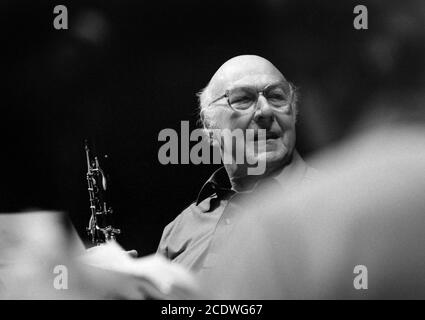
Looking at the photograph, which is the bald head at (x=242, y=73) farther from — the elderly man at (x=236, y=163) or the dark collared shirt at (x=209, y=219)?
the dark collared shirt at (x=209, y=219)

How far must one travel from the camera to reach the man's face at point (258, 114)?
169 centimetres

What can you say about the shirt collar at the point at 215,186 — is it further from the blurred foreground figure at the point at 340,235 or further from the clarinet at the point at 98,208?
the clarinet at the point at 98,208

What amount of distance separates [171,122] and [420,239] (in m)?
0.87

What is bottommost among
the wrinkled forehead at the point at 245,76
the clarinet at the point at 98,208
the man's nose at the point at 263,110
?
the clarinet at the point at 98,208

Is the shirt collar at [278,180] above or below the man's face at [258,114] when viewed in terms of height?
below

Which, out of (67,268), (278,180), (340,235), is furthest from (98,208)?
(340,235)

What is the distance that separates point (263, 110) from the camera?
Answer: 1.68 metres

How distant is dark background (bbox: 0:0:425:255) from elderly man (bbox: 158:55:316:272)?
45 millimetres

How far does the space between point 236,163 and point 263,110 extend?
0.19 meters

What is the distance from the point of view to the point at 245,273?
1670 millimetres

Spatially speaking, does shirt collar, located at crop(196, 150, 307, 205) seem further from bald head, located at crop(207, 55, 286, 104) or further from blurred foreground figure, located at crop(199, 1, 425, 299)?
bald head, located at crop(207, 55, 286, 104)

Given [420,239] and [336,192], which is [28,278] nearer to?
[336,192]

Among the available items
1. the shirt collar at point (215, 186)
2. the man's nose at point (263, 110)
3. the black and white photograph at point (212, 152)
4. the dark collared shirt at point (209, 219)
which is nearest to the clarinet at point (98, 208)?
the black and white photograph at point (212, 152)
